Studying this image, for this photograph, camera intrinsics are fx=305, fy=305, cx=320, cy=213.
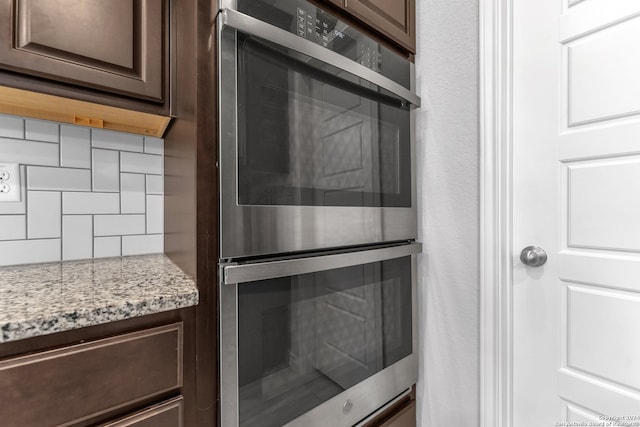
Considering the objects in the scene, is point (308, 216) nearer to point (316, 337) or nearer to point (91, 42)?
point (316, 337)

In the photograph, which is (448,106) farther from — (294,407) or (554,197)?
(294,407)

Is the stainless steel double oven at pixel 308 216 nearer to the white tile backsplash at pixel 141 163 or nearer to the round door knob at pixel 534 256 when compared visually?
the round door knob at pixel 534 256

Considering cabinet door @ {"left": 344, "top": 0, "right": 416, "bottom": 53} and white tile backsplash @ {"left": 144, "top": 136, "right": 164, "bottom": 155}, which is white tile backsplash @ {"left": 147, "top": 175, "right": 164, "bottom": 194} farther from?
cabinet door @ {"left": 344, "top": 0, "right": 416, "bottom": 53}

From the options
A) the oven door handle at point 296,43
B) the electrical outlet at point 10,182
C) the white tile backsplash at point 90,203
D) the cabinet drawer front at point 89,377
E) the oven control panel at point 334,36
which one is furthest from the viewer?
the white tile backsplash at point 90,203

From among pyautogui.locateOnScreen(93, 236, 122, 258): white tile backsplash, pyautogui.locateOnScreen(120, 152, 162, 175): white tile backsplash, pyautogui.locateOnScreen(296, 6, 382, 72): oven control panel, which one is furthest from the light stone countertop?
pyautogui.locateOnScreen(296, 6, 382, 72): oven control panel

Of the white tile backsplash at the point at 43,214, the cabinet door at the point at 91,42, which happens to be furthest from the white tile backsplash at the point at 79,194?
the cabinet door at the point at 91,42

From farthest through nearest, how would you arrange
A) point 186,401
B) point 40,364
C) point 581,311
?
point 581,311 < point 186,401 < point 40,364

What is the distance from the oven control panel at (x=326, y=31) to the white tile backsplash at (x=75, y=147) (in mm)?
714

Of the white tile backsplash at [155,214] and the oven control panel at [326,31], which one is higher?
the oven control panel at [326,31]

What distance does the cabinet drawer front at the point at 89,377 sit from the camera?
0.46 m

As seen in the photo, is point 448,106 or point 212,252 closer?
point 212,252

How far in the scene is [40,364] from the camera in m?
0.48

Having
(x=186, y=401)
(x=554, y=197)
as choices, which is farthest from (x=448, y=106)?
(x=186, y=401)

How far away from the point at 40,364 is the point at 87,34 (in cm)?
70
